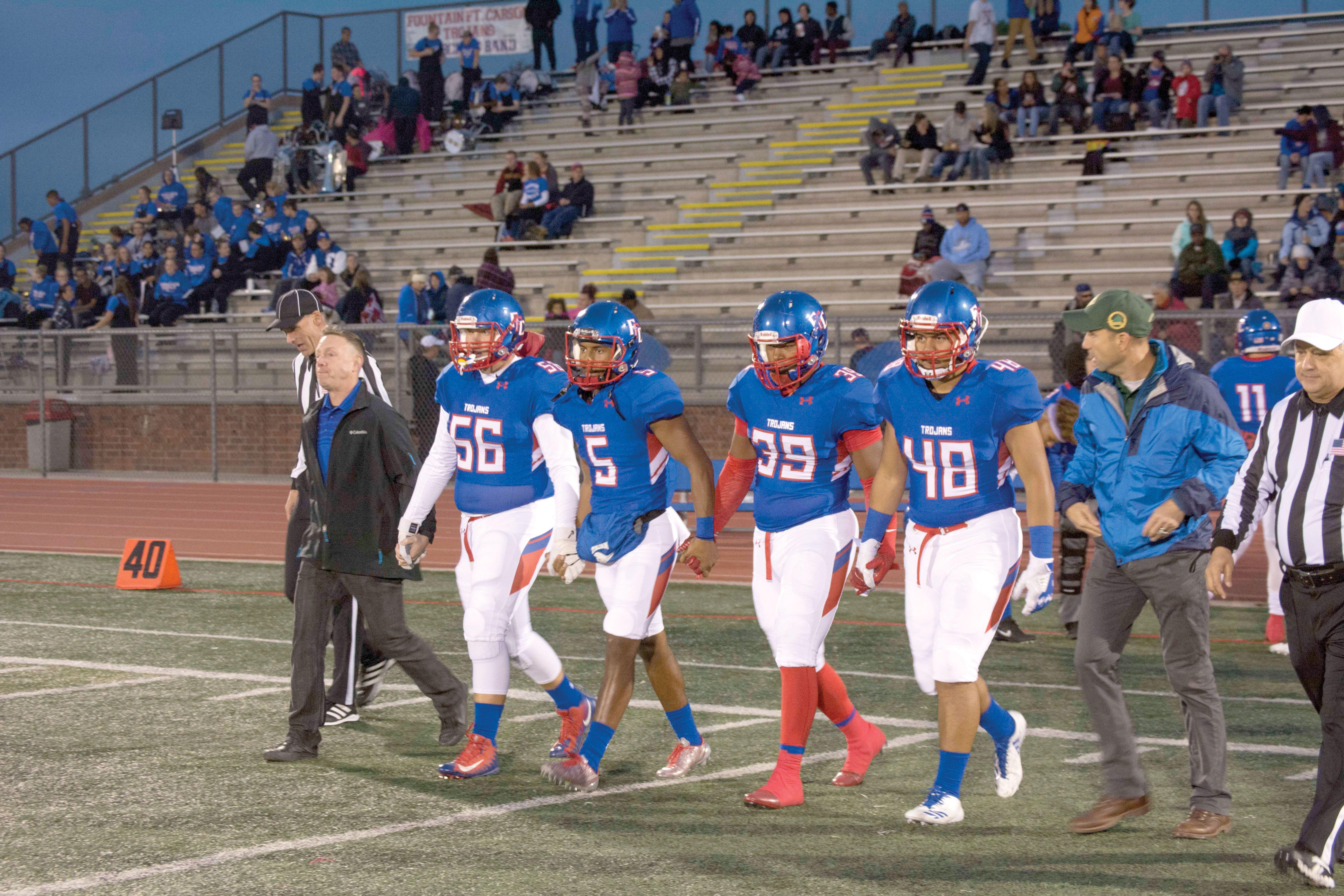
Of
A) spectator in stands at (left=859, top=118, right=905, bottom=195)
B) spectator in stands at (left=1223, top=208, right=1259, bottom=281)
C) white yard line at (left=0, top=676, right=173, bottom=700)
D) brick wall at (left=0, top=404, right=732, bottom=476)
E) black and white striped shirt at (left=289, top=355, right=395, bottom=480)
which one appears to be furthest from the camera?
spectator in stands at (left=859, top=118, right=905, bottom=195)

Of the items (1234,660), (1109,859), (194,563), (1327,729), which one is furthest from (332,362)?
(194,563)

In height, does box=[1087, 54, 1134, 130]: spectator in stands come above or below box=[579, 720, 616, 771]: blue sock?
above

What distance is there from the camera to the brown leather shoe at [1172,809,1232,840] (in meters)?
5.30

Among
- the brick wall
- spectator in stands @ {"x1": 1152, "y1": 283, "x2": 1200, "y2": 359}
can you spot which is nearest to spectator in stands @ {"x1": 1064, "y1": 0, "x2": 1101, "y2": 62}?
spectator in stands @ {"x1": 1152, "y1": 283, "x2": 1200, "y2": 359}

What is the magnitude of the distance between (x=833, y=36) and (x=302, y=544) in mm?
21505

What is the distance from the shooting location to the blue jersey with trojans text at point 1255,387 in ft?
33.5

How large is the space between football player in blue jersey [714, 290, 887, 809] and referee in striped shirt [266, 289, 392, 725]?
7.39 ft

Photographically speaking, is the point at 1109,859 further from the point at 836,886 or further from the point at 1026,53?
the point at 1026,53

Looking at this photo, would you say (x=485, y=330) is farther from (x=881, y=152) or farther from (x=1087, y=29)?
(x=1087, y=29)

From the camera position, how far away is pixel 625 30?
27.5 metres

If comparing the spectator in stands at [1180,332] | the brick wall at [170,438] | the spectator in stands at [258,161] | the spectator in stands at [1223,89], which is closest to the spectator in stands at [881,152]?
the spectator in stands at [1223,89]

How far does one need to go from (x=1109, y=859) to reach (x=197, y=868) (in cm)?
317

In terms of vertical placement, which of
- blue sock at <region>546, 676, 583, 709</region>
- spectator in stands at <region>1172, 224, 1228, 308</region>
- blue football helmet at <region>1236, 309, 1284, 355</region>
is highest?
spectator in stands at <region>1172, 224, 1228, 308</region>

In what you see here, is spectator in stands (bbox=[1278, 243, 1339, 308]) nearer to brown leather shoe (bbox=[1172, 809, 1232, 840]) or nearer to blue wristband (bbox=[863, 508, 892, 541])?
blue wristband (bbox=[863, 508, 892, 541])
